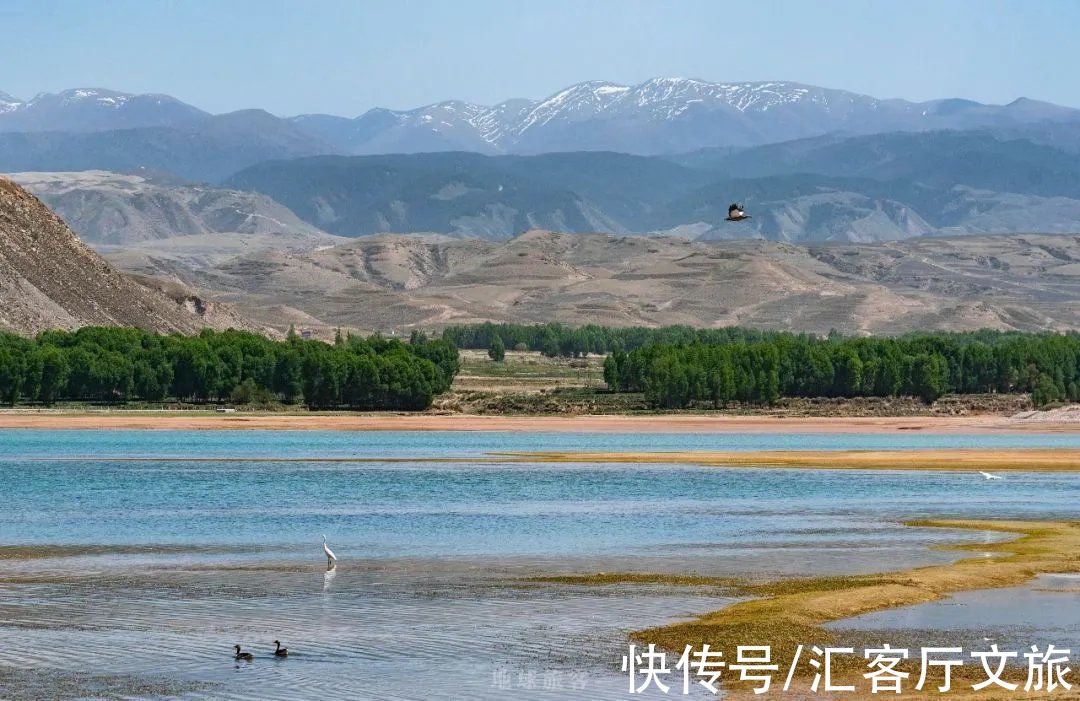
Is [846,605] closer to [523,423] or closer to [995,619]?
[995,619]

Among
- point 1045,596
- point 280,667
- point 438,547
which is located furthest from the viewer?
point 438,547

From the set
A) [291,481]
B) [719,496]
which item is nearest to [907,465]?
[719,496]

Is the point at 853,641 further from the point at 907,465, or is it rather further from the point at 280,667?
the point at 907,465

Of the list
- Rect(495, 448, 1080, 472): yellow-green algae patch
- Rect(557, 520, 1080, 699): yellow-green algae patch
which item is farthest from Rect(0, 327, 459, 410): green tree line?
Rect(557, 520, 1080, 699): yellow-green algae patch

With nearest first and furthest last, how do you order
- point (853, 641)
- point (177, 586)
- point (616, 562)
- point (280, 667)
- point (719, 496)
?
point (280, 667)
point (853, 641)
point (177, 586)
point (616, 562)
point (719, 496)

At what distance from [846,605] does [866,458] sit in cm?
6026

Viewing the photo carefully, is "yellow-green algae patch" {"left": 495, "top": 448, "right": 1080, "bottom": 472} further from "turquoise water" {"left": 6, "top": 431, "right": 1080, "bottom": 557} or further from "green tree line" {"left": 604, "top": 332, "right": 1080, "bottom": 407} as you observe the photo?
"green tree line" {"left": 604, "top": 332, "right": 1080, "bottom": 407}

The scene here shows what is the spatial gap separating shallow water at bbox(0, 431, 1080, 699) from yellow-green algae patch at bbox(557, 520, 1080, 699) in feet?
4.38

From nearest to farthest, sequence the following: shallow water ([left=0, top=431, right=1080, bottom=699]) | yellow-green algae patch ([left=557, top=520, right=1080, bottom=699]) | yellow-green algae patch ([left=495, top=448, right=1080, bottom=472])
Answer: yellow-green algae patch ([left=557, top=520, right=1080, bottom=699]), shallow water ([left=0, top=431, right=1080, bottom=699]), yellow-green algae patch ([left=495, top=448, right=1080, bottom=472])

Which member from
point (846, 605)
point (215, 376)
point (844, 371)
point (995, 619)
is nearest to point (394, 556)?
point (846, 605)

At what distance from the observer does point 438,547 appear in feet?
172

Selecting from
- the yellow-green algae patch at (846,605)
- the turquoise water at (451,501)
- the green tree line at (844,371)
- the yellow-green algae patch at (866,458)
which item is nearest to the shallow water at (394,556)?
the turquoise water at (451,501)

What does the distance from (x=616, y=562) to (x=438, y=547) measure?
6281 mm

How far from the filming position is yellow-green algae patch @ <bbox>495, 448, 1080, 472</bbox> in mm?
92000
